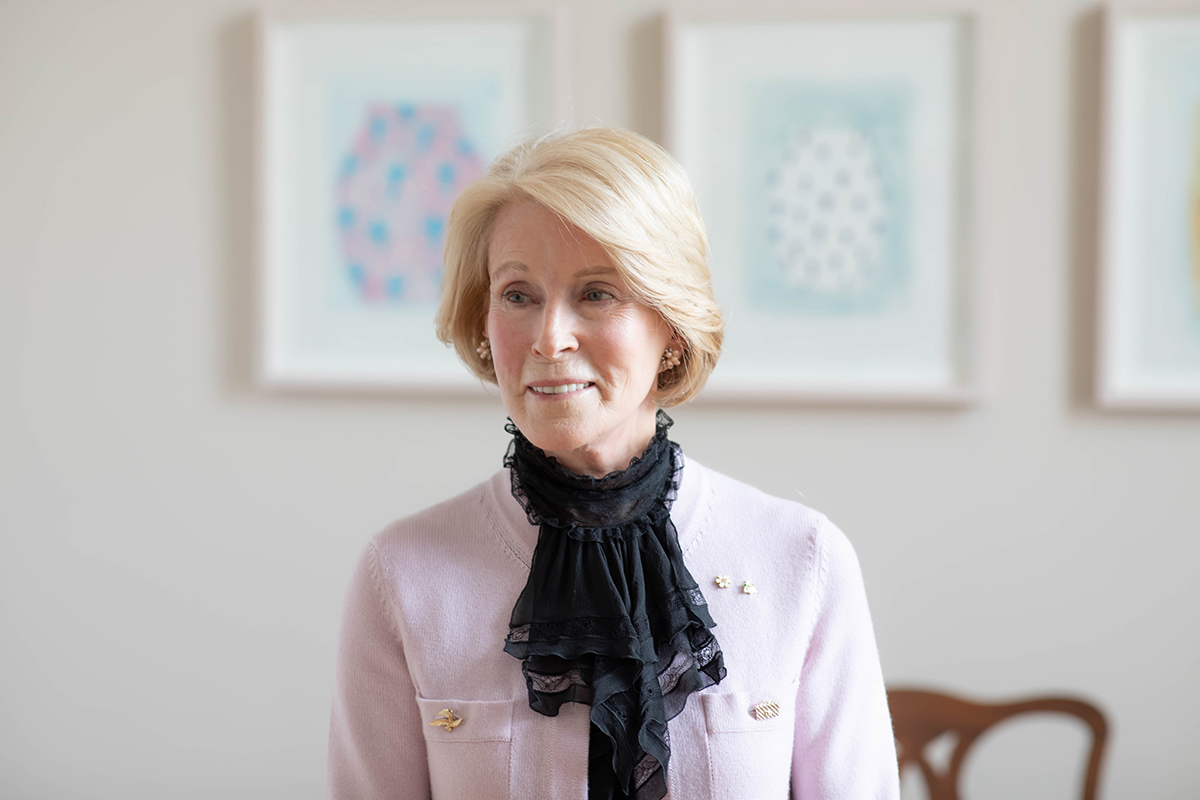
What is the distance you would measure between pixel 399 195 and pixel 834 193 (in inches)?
33.6

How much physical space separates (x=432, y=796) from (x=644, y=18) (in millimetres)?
1438

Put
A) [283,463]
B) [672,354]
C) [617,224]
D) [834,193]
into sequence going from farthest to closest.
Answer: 1. [283,463]
2. [834,193]
3. [672,354]
4. [617,224]

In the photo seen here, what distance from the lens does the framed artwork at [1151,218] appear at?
1.75 m

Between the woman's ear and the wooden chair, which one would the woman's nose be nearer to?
the woman's ear

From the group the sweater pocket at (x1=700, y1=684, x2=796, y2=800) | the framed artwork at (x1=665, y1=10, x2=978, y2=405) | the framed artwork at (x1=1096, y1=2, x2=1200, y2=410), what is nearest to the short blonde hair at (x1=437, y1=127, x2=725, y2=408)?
the sweater pocket at (x1=700, y1=684, x2=796, y2=800)

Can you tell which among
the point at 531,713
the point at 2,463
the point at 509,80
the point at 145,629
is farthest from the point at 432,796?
the point at 2,463

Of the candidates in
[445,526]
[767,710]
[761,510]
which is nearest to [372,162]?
[445,526]

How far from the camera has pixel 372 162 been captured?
6.27 feet

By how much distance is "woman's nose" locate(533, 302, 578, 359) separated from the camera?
900 millimetres

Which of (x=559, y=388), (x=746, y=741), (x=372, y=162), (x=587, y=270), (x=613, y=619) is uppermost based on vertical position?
(x=372, y=162)

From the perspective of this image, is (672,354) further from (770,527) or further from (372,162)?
(372,162)

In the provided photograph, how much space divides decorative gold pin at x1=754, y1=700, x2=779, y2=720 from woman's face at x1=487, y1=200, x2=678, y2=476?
32 centimetres

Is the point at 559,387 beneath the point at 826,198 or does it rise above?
beneath

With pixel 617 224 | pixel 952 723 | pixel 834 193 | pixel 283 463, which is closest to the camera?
pixel 617 224
